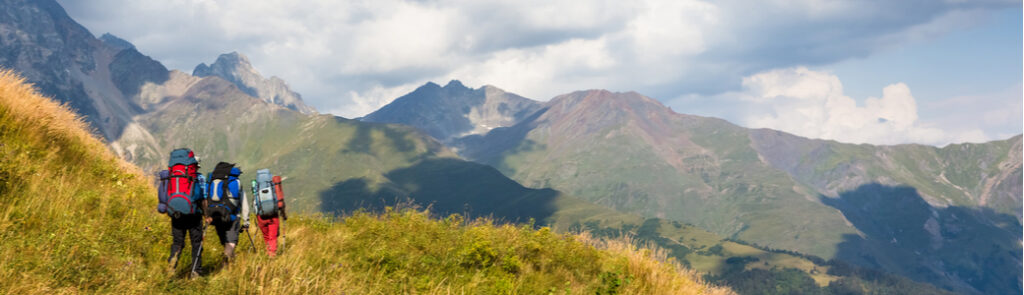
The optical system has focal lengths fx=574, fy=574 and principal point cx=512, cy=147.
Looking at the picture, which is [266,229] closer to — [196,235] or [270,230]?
[270,230]

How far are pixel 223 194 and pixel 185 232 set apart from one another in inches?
31.2

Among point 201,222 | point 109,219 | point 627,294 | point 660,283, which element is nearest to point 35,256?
point 201,222

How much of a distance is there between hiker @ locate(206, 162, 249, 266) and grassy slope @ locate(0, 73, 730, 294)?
0.40 m

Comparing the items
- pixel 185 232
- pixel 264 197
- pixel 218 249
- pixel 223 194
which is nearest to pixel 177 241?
pixel 185 232

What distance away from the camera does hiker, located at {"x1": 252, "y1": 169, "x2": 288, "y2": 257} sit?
31.9 ft

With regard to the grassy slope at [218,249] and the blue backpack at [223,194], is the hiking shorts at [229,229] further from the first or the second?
the grassy slope at [218,249]

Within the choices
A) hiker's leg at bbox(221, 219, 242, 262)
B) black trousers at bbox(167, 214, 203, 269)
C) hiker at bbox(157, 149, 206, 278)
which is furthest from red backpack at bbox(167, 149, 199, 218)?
hiker's leg at bbox(221, 219, 242, 262)

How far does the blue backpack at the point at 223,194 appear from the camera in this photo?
8848mm

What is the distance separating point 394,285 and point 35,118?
9.28m

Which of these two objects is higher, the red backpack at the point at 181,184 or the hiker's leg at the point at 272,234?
the red backpack at the point at 181,184

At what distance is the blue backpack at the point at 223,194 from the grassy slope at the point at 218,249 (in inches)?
30.0

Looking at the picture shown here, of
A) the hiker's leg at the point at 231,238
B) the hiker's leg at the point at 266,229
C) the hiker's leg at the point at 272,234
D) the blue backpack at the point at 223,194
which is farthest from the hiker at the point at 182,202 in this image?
the hiker's leg at the point at 272,234

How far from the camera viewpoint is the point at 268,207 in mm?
9766

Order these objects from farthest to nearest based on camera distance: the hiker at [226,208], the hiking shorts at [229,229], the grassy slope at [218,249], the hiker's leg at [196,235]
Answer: the hiking shorts at [229,229] → the hiker at [226,208] → the hiker's leg at [196,235] → the grassy slope at [218,249]
